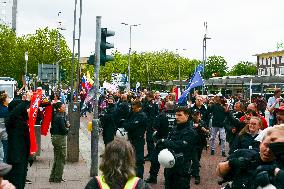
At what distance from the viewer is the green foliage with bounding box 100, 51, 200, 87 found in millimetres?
92775

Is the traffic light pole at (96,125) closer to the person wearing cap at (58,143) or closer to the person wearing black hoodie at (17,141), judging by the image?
the person wearing cap at (58,143)

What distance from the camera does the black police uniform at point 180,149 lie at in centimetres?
828

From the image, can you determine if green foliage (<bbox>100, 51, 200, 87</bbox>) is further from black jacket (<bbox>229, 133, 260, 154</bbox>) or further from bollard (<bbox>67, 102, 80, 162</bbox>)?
black jacket (<bbox>229, 133, 260, 154</bbox>)

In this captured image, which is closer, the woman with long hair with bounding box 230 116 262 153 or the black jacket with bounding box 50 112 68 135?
the woman with long hair with bounding box 230 116 262 153

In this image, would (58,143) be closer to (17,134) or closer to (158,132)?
(158,132)

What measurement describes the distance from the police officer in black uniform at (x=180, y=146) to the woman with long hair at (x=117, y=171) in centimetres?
374

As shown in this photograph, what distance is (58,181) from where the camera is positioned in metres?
12.2

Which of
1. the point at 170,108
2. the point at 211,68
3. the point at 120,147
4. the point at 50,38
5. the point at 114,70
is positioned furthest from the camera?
the point at 211,68

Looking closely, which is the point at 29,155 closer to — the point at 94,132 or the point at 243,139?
the point at 94,132

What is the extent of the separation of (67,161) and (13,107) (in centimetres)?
571

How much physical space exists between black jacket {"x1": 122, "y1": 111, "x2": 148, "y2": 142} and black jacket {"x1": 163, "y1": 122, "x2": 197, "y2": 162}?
3511 mm

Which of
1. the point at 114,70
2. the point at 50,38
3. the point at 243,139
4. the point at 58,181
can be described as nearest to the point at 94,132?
Result: the point at 58,181

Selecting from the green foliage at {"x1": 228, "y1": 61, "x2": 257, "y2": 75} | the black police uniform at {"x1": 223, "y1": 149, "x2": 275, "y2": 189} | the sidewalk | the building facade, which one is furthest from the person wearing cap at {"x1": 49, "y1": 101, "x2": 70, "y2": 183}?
the green foliage at {"x1": 228, "y1": 61, "x2": 257, "y2": 75}

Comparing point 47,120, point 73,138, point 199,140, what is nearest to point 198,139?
point 199,140
